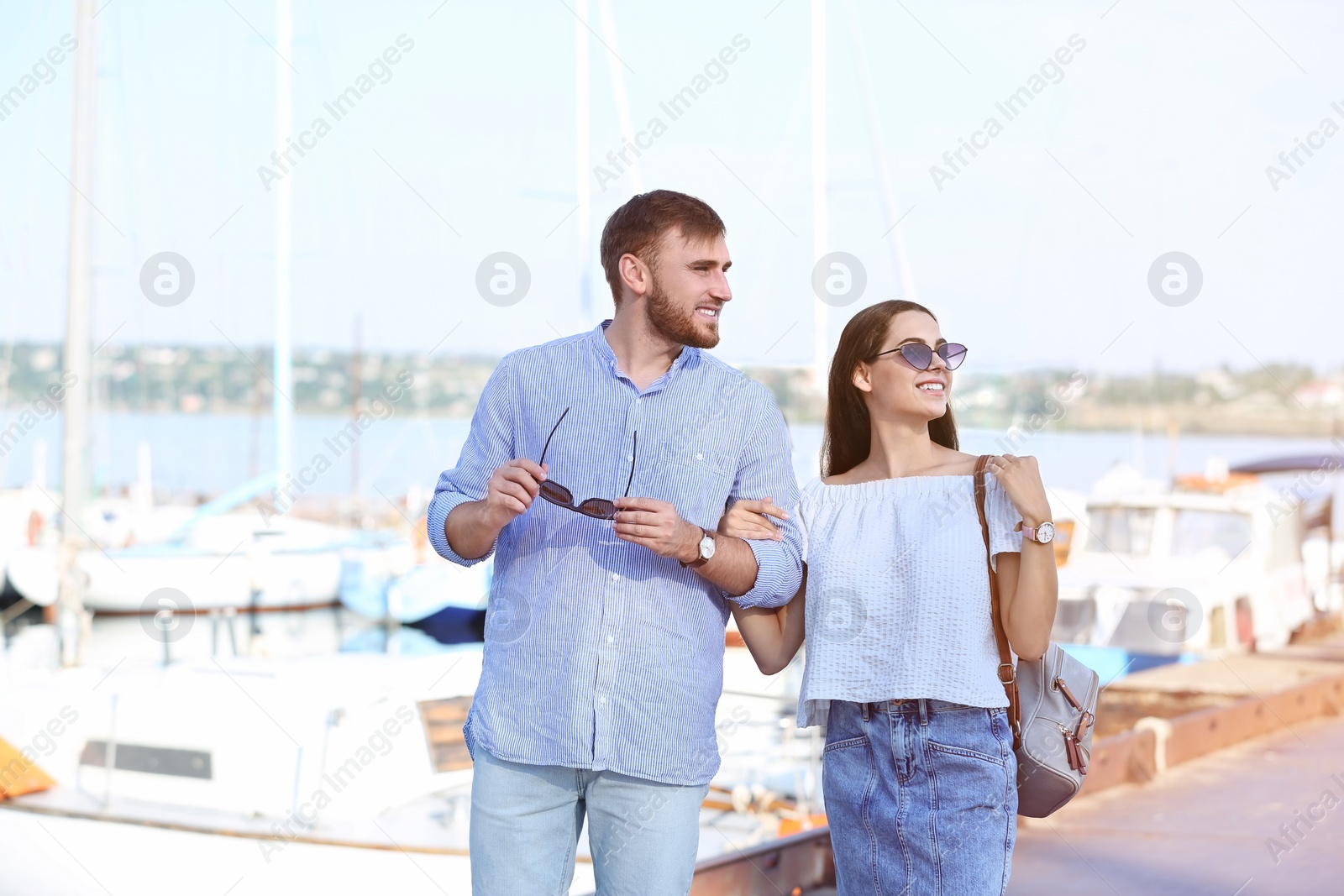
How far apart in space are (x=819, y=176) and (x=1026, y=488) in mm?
9767

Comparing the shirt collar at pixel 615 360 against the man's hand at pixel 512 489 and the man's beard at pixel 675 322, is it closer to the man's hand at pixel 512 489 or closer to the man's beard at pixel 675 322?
the man's beard at pixel 675 322

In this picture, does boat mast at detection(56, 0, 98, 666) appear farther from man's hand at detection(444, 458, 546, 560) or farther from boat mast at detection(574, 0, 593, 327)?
man's hand at detection(444, 458, 546, 560)

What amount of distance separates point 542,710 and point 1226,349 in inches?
2711

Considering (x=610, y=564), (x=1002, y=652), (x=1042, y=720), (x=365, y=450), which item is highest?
(x=610, y=564)

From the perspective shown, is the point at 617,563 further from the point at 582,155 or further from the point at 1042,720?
the point at 582,155

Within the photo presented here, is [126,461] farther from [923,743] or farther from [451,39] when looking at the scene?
[923,743]

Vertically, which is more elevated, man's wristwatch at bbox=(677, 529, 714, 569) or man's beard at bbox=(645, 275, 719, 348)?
man's beard at bbox=(645, 275, 719, 348)

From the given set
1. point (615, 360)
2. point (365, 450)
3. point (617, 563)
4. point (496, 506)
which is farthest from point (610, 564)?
point (365, 450)

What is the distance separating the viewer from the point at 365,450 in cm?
6488

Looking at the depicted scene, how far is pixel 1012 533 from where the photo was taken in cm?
203

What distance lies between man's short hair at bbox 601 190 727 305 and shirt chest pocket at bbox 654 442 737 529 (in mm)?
322

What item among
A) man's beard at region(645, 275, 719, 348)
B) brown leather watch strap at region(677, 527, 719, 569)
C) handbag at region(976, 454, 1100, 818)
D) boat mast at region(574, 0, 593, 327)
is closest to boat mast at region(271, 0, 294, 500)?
boat mast at region(574, 0, 593, 327)

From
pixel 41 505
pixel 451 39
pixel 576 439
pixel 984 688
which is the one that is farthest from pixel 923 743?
pixel 451 39

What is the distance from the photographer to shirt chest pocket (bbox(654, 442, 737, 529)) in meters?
2.08
